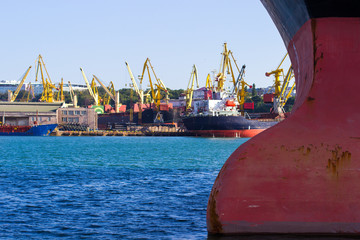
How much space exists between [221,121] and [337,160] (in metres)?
92.3

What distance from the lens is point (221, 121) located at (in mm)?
105562

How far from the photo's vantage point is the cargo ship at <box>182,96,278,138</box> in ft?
346

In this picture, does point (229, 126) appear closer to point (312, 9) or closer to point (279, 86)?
point (279, 86)

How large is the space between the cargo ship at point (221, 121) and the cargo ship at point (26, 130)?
35652mm

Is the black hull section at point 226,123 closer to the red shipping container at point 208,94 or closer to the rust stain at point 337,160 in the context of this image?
the red shipping container at point 208,94

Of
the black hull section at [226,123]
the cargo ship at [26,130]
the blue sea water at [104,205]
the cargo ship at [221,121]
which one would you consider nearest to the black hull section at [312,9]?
the blue sea water at [104,205]

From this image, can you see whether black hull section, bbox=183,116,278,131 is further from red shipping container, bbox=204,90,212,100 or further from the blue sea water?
the blue sea water

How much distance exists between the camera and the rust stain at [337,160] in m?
13.3

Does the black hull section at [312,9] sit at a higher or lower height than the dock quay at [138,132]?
higher

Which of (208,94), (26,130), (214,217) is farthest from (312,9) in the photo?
(26,130)

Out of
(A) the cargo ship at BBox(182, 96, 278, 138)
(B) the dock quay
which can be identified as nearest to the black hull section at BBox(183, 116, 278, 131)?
(A) the cargo ship at BBox(182, 96, 278, 138)

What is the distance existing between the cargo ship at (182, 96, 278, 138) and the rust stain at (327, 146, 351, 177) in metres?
92.0

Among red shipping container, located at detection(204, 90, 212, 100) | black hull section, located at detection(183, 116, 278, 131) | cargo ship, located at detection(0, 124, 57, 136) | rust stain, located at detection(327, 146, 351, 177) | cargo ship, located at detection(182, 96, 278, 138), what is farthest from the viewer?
cargo ship, located at detection(0, 124, 57, 136)

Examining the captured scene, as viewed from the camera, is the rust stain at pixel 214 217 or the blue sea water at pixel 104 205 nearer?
the rust stain at pixel 214 217
